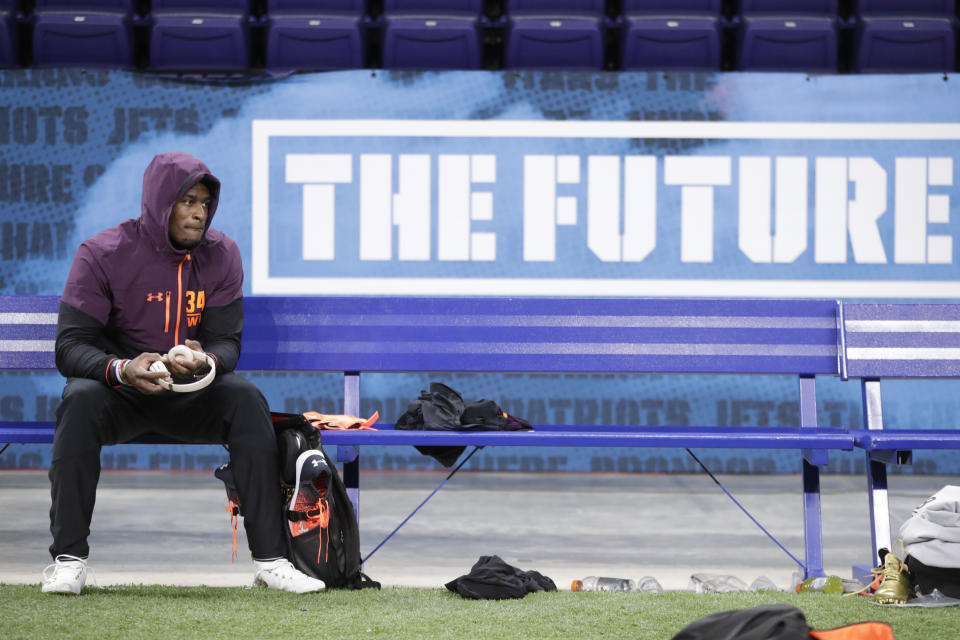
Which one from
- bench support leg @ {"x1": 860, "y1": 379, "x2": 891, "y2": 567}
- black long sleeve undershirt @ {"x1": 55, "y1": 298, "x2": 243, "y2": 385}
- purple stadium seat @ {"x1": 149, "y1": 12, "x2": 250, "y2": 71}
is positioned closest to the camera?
black long sleeve undershirt @ {"x1": 55, "y1": 298, "x2": 243, "y2": 385}

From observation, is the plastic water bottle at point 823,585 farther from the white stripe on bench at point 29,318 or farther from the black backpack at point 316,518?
the white stripe on bench at point 29,318

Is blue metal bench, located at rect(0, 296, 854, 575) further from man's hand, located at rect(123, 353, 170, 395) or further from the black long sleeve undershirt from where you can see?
man's hand, located at rect(123, 353, 170, 395)

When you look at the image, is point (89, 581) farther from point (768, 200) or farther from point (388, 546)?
point (768, 200)

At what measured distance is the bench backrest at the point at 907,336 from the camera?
145 inches

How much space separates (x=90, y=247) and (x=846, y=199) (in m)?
3.80

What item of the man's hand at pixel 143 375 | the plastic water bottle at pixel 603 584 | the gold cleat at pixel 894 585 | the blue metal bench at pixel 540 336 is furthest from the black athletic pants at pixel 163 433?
the gold cleat at pixel 894 585

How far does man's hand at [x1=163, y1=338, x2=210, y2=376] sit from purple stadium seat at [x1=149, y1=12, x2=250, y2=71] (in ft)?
11.0

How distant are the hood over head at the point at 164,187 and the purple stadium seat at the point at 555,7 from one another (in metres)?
3.58

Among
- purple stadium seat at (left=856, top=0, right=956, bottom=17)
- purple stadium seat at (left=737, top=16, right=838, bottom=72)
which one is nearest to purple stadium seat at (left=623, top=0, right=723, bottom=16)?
purple stadium seat at (left=737, top=16, right=838, bottom=72)

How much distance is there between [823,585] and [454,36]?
3.94 meters

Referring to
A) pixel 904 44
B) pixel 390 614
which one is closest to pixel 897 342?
pixel 390 614

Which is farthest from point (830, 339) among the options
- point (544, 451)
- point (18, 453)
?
point (18, 453)

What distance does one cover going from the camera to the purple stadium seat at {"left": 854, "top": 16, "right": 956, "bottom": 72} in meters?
5.86

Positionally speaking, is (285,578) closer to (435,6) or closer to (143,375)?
(143,375)
